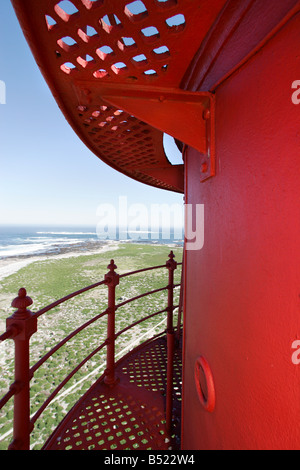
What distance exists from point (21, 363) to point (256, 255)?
1466 millimetres

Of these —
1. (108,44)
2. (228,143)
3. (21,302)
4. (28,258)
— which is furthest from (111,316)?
(28,258)

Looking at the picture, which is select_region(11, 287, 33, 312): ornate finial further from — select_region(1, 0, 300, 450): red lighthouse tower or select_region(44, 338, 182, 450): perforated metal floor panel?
select_region(44, 338, 182, 450): perforated metal floor panel

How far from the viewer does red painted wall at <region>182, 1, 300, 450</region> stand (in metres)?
0.71

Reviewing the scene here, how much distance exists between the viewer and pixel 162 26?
0.95 metres

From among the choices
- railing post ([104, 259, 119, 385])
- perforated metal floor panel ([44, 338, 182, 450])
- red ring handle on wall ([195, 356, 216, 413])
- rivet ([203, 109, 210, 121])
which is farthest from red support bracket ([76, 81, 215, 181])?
perforated metal floor panel ([44, 338, 182, 450])

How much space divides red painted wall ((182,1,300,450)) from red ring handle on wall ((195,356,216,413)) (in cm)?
4

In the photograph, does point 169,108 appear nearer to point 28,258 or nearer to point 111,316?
point 111,316

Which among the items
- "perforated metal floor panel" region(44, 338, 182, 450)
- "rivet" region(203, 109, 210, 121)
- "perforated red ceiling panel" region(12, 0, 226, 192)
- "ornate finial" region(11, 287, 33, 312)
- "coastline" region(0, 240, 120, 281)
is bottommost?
"coastline" region(0, 240, 120, 281)

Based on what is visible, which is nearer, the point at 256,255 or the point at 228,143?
the point at 256,255

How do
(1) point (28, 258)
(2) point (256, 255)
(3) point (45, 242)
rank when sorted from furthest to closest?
(3) point (45, 242) < (1) point (28, 258) < (2) point (256, 255)

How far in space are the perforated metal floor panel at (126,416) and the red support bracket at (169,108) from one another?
2.33m

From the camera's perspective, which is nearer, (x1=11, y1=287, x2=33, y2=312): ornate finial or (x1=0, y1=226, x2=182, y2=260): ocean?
(x1=11, y1=287, x2=33, y2=312): ornate finial

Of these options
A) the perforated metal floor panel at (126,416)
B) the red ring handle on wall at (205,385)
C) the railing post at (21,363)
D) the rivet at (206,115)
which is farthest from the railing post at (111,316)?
the rivet at (206,115)

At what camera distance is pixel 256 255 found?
0.85m
